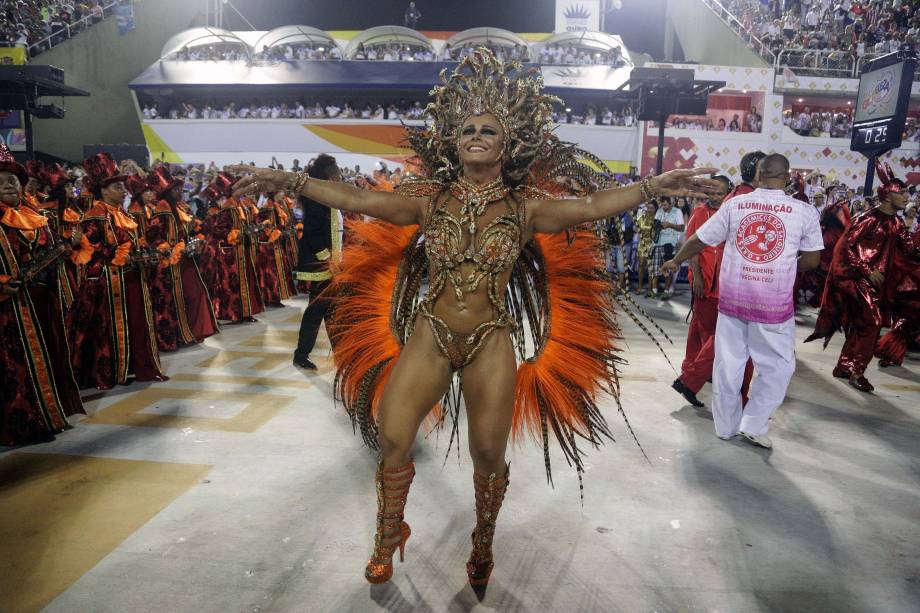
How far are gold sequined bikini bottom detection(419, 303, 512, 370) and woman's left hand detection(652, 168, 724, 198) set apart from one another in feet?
2.82

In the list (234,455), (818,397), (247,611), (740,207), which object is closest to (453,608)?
(247,611)

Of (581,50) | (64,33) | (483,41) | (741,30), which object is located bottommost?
(64,33)

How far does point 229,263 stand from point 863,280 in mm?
7268

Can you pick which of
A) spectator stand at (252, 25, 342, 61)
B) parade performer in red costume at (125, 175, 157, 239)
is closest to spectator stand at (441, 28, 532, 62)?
spectator stand at (252, 25, 342, 61)

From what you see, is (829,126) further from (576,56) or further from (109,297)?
(109,297)

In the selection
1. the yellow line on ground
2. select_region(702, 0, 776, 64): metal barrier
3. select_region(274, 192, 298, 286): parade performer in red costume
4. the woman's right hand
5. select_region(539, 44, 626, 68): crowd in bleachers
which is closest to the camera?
the woman's right hand

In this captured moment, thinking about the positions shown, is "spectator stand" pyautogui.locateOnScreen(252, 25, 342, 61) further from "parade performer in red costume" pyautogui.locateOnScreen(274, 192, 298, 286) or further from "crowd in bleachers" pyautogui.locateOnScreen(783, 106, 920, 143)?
"parade performer in red costume" pyautogui.locateOnScreen(274, 192, 298, 286)

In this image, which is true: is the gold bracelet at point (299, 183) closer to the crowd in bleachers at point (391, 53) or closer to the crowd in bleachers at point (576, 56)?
the crowd in bleachers at point (391, 53)

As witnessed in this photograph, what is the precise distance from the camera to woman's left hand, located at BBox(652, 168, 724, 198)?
8.52 feet

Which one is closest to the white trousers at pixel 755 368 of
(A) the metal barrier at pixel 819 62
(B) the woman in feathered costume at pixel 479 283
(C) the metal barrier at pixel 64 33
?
(B) the woman in feathered costume at pixel 479 283

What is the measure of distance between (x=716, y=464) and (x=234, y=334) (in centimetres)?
578

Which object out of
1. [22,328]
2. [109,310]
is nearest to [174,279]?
[109,310]

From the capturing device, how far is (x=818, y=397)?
5.68 meters

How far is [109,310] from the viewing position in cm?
554
